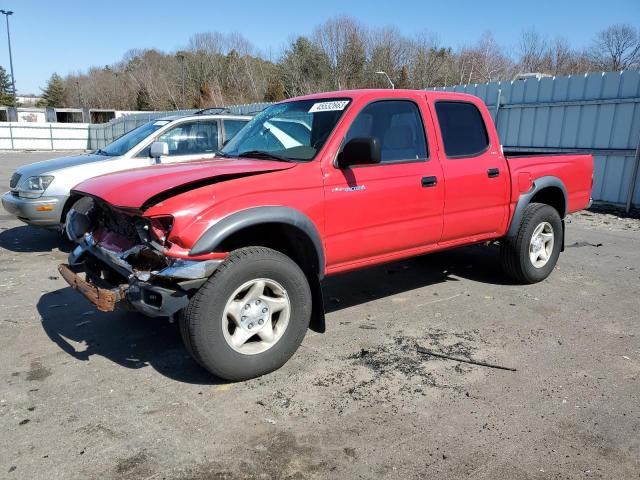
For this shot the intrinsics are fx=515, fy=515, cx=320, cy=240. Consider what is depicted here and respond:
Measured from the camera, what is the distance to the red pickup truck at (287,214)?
3219mm

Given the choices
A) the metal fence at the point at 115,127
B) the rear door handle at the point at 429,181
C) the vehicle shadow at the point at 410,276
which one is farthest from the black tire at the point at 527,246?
the metal fence at the point at 115,127

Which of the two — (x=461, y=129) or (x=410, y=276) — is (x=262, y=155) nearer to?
(x=461, y=129)

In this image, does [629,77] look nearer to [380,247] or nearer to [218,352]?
[380,247]

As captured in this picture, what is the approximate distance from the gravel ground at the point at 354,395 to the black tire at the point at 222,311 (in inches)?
6.2

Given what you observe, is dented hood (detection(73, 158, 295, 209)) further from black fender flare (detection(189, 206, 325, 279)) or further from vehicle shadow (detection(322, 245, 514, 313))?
vehicle shadow (detection(322, 245, 514, 313))

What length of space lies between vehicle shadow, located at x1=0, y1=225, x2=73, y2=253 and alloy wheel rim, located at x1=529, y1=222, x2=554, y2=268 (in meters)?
6.08

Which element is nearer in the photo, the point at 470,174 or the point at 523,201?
the point at 470,174

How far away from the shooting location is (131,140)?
7586 millimetres

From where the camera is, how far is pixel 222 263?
10.8 ft

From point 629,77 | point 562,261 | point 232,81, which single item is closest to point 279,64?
point 232,81

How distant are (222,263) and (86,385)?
128cm

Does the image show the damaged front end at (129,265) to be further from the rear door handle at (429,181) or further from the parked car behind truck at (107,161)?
the parked car behind truck at (107,161)

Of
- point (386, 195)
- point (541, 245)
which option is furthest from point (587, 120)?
point (386, 195)

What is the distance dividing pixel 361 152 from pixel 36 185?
5098 millimetres
